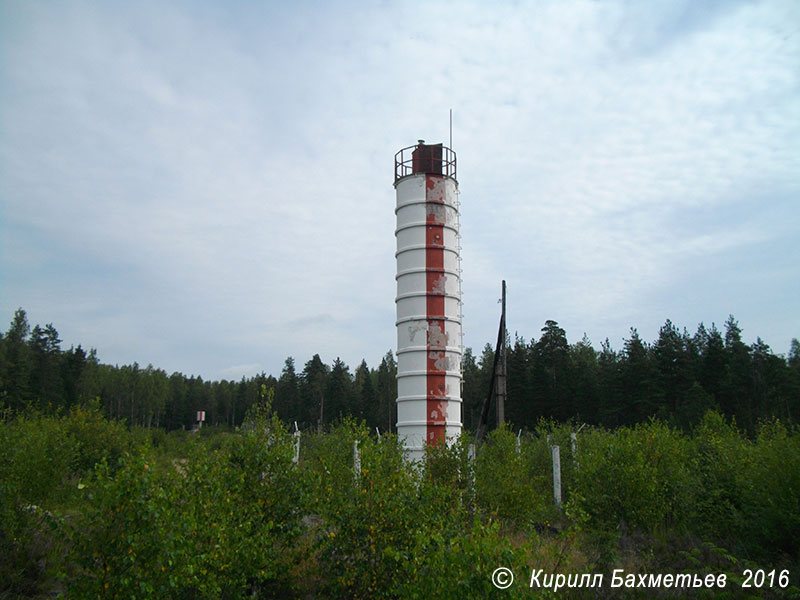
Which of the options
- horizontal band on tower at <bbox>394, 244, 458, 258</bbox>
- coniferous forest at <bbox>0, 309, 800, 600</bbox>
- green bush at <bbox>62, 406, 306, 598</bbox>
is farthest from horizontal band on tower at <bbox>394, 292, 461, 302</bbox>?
green bush at <bbox>62, 406, 306, 598</bbox>

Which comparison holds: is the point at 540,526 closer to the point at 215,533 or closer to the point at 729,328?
the point at 215,533

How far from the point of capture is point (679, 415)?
152ft

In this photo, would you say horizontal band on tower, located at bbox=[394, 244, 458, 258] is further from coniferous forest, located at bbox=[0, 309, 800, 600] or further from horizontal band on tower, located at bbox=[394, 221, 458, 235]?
coniferous forest, located at bbox=[0, 309, 800, 600]

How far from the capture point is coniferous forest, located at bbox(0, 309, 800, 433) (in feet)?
154

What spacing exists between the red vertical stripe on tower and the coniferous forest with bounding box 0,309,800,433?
10.2 meters

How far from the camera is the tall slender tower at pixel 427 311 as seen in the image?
66.7ft

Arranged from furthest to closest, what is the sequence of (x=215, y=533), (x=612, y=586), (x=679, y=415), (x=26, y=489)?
1. (x=679, y=415)
2. (x=26, y=489)
3. (x=612, y=586)
4. (x=215, y=533)

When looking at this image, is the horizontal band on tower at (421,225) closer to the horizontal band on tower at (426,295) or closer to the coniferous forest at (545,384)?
the horizontal band on tower at (426,295)

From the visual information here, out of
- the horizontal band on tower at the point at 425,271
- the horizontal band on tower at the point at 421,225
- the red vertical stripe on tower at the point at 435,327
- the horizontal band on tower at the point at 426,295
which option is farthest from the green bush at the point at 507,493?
the horizontal band on tower at the point at 421,225

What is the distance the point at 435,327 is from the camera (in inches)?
810

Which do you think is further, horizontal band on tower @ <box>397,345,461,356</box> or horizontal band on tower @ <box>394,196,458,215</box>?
horizontal band on tower @ <box>394,196,458,215</box>

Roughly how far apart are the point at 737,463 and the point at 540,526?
4.94 metres

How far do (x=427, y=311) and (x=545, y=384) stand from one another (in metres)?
43.4

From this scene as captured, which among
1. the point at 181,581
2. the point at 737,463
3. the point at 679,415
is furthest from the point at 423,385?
the point at 679,415
